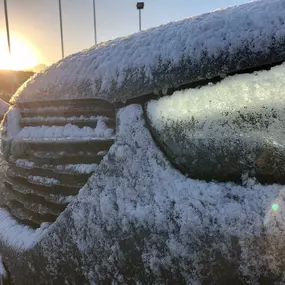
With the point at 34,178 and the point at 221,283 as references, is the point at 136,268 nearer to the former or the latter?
the point at 221,283

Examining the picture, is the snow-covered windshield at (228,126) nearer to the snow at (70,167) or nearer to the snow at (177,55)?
the snow at (177,55)

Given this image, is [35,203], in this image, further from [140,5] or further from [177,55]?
[140,5]

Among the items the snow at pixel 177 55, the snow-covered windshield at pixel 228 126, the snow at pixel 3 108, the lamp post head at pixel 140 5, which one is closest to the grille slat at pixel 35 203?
the snow at pixel 177 55

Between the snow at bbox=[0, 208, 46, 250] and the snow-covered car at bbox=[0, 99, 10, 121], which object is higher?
the snow-covered car at bbox=[0, 99, 10, 121]

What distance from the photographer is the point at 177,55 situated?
140 cm

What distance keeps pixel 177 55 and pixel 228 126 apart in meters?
0.34

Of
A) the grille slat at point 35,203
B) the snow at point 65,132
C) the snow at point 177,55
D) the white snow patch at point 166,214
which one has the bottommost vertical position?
the grille slat at point 35,203

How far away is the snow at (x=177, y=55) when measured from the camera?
48.4 inches

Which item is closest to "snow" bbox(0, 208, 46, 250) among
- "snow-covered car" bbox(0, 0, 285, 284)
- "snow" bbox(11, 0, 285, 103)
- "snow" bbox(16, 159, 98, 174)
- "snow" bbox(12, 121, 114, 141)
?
"snow-covered car" bbox(0, 0, 285, 284)

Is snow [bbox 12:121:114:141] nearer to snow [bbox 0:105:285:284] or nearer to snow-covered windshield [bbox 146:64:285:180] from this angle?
snow [bbox 0:105:285:284]

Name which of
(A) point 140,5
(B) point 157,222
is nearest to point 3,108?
(B) point 157,222

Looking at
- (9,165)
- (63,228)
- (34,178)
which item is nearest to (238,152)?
(63,228)

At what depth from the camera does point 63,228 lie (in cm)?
147

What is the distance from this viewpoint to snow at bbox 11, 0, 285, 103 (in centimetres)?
123
